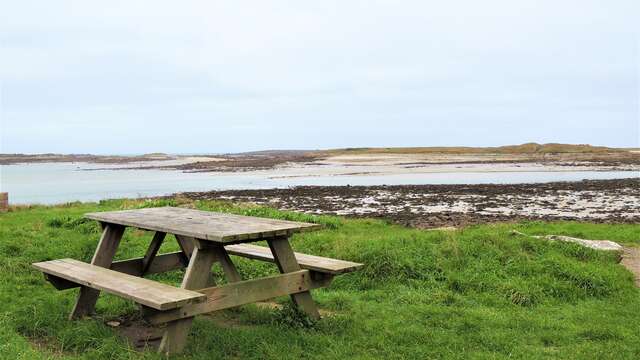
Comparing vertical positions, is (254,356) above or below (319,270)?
below

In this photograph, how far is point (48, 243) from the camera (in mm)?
10023

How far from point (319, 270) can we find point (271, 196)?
2287cm

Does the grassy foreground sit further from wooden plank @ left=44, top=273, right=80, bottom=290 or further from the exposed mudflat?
the exposed mudflat

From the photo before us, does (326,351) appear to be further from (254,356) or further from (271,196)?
(271,196)

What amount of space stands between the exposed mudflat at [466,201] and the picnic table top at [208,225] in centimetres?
1108

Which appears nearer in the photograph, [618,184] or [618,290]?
[618,290]

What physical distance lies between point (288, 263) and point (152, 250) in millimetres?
2064

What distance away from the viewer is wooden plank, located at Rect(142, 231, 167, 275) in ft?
23.0

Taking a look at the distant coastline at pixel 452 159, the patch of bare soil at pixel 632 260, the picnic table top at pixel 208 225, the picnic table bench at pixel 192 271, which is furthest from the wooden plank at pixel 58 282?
the distant coastline at pixel 452 159

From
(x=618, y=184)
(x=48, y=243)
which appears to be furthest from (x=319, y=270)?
(x=618, y=184)

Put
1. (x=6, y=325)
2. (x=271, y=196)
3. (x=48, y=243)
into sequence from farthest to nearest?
(x=271, y=196), (x=48, y=243), (x=6, y=325)

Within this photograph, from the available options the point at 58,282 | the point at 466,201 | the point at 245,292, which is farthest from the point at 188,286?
the point at 466,201

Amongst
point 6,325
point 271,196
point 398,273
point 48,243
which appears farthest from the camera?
point 271,196

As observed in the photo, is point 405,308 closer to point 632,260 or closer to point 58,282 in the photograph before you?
point 58,282
